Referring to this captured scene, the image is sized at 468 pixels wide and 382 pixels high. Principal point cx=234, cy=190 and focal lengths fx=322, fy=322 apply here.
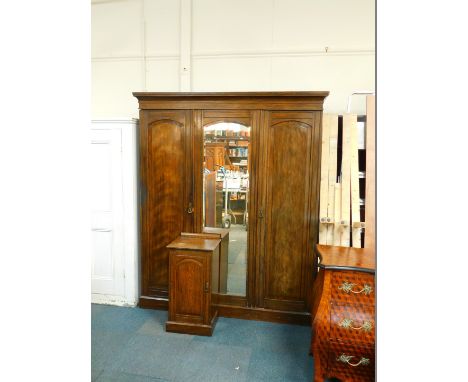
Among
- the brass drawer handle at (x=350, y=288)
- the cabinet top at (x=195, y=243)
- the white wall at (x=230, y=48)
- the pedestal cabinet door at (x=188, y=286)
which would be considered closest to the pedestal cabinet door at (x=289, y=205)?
the cabinet top at (x=195, y=243)

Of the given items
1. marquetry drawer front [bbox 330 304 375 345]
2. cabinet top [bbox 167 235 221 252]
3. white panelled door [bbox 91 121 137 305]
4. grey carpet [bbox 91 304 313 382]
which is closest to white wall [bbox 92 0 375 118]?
white panelled door [bbox 91 121 137 305]

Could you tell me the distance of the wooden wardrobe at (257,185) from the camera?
2977mm

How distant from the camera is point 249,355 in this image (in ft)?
8.39

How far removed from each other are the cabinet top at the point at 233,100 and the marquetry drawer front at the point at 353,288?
5.10 ft

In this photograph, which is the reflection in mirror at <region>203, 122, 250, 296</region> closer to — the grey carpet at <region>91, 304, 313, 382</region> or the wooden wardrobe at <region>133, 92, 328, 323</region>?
the wooden wardrobe at <region>133, 92, 328, 323</region>

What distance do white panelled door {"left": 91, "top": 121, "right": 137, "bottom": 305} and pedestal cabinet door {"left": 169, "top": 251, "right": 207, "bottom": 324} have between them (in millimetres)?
716

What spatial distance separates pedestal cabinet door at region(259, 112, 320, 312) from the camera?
297cm

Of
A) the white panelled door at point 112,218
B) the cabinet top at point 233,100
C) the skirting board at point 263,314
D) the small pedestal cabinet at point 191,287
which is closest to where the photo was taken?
the small pedestal cabinet at point 191,287

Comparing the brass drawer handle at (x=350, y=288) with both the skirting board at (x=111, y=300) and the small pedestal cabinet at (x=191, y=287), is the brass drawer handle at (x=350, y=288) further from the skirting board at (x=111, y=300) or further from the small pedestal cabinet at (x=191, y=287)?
the skirting board at (x=111, y=300)
